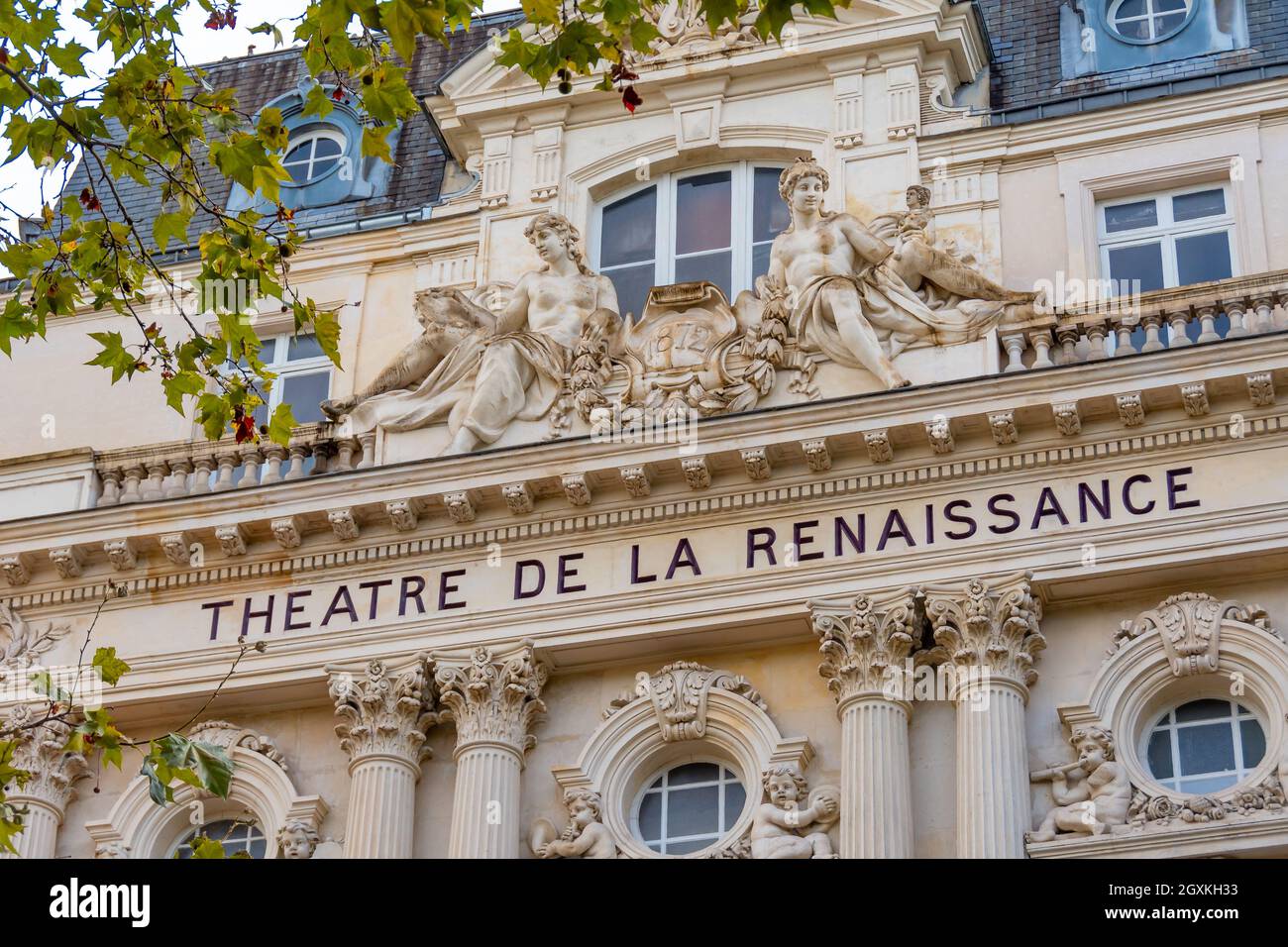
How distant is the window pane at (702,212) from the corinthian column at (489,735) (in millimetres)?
4784

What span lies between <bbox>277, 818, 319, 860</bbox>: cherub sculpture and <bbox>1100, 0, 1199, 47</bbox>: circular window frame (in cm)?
1069

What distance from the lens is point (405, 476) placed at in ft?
81.9

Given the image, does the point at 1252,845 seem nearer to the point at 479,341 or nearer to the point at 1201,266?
the point at 1201,266

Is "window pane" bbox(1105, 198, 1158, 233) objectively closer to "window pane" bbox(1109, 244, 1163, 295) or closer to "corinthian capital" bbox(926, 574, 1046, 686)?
"window pane" bbox(1109, 244, 1163, 295)

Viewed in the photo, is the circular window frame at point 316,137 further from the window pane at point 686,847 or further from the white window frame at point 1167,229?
the window pane at point 686,847

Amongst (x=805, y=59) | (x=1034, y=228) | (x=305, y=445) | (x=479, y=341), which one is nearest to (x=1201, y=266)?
(x=1034, y=228)

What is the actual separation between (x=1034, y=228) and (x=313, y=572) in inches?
280

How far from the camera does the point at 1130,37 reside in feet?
90.6

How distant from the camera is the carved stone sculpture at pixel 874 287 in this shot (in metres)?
24.8

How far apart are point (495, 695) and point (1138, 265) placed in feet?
22.5

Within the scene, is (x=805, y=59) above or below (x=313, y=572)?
above

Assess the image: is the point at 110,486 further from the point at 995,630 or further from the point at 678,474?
the point at 995,630

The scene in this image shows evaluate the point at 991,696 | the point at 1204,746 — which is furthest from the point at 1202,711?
the point at 991,696

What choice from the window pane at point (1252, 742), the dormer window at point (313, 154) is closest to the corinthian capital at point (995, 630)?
the window pane at point (1252, 742)
